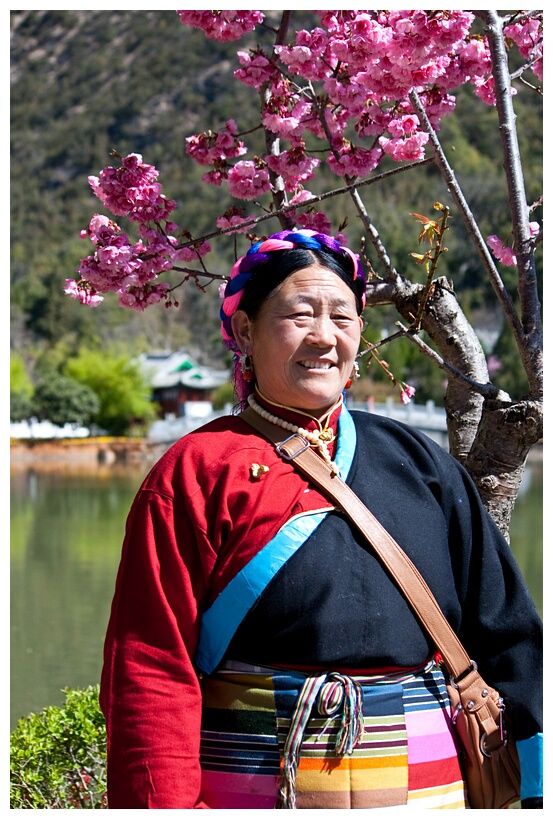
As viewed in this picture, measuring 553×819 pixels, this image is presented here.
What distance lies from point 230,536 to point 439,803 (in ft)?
1.95

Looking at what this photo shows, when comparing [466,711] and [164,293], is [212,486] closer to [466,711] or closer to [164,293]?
[466,711]

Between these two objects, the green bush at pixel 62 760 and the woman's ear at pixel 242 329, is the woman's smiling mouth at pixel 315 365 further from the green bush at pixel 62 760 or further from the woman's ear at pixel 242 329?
the green bush at pixel 62 760

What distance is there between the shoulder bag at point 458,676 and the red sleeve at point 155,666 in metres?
0.26

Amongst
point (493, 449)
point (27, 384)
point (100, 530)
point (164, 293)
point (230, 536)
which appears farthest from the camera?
point (27, 384)

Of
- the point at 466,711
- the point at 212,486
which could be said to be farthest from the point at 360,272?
the point at 466,711

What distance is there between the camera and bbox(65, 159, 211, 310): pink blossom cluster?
307cm

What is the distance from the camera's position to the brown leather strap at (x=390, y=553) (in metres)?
1.72

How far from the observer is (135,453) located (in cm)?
3697

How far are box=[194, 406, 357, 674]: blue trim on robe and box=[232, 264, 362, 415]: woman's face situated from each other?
0.84 ft

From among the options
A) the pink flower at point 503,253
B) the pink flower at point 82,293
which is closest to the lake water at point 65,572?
the pink flower at point 82,293

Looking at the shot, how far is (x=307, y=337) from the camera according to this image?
1.78m

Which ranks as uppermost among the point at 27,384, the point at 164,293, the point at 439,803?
the point at 27,384

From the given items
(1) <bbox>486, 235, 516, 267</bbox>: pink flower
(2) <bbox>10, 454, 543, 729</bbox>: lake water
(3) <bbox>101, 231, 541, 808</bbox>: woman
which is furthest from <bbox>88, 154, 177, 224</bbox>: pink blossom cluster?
(2) <bbox>10, 454, 543, 729</bbox>: lake water

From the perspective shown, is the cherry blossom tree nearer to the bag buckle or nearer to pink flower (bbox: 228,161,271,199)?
pink flower (bbox: 228,161,271,199)
